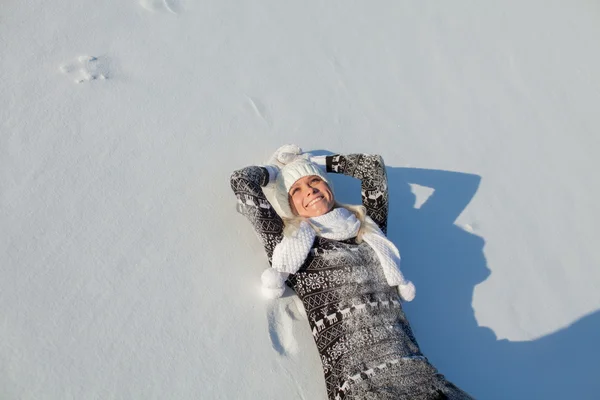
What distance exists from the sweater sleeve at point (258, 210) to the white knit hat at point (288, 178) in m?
0.06

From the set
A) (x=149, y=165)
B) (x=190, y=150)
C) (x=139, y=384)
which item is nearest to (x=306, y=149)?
(x=190, y=150)

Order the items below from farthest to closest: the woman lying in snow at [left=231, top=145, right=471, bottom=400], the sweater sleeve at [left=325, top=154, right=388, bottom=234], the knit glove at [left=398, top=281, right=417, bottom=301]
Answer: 1. the sweater sleeve at [left=325, top=154, right=388, bottom=234]
2. the knit glove at [left=398, top=281, right=417, bottom=301]
3. the woman lying in snow at [left=231, top=145, right=471, bottom=400]

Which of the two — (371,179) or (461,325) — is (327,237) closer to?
(371,179)

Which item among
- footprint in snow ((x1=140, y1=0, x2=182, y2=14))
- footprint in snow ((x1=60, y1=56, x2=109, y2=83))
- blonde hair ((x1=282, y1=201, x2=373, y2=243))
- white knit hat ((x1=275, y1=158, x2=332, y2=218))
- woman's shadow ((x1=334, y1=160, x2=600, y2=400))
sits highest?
footprint in snow ((x1=140, y1=0, x2=182, y2=14))

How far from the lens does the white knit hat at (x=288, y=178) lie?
1811 mm

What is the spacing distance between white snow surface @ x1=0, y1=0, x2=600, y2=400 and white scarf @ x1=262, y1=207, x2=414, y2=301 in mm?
133

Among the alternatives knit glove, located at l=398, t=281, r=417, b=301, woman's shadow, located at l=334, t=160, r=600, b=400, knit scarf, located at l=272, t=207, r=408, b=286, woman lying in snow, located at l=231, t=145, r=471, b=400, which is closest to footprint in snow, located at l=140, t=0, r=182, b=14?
woman lying in snow, located at l=231, t=145, r=471, b=400

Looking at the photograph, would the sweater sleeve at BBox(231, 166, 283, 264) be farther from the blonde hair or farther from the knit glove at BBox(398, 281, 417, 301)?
the knit glove at BBox(398, 281, 417, 301)

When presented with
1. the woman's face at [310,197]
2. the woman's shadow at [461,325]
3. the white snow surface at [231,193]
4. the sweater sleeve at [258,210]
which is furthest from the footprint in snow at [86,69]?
the woman's shadow at [461,325]

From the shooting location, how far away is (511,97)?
269 cm

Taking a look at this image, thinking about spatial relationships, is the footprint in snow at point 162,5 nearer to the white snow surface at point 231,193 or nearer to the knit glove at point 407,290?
the white snow surface at point 231,193

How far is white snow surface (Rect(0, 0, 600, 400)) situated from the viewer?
1.58 m

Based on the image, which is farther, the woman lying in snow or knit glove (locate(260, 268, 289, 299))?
knit glove (locate(260, 268, 289, 299))

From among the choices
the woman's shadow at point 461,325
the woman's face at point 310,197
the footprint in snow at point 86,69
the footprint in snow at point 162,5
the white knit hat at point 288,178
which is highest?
the footprint in snow at point 162,5
